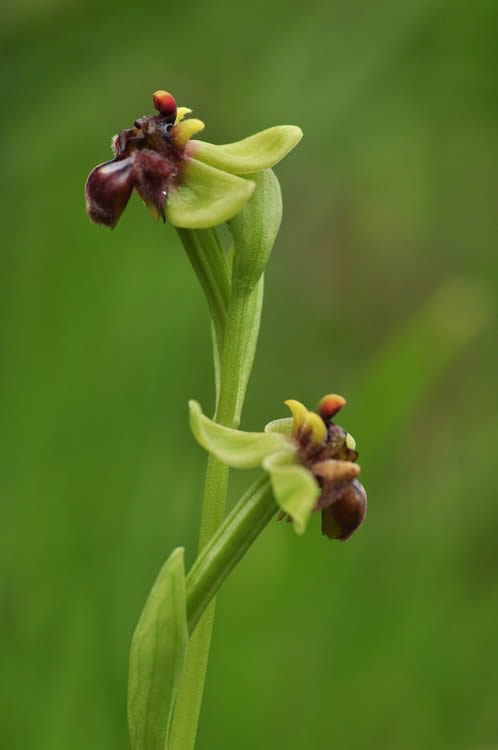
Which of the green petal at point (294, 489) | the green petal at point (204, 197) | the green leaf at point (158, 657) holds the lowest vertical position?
the green leaf at point (158, 657)

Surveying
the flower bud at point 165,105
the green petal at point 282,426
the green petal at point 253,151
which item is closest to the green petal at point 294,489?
the green petal at point 282,426

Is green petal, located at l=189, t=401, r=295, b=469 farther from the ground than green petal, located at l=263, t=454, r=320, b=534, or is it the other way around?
green petal, located at l=189, t=401, r=295, b=469

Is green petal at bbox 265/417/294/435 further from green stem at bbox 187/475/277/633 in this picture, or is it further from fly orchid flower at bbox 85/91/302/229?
fly orchid flower at bbox 85/91/302/229

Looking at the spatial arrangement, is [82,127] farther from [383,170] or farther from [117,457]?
[383,170]

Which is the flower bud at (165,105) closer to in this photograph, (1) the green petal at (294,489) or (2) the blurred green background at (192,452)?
(1) the green petal at (294,489)

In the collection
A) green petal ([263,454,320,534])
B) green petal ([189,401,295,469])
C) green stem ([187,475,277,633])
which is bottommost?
green stem ([187,475,277,633])

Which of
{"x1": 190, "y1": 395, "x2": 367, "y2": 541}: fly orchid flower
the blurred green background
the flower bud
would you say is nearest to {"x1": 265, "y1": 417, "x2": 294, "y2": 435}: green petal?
{"x1": 190, "y1": 395, "x2": 367, "y2": 541}: fly orchid flower
